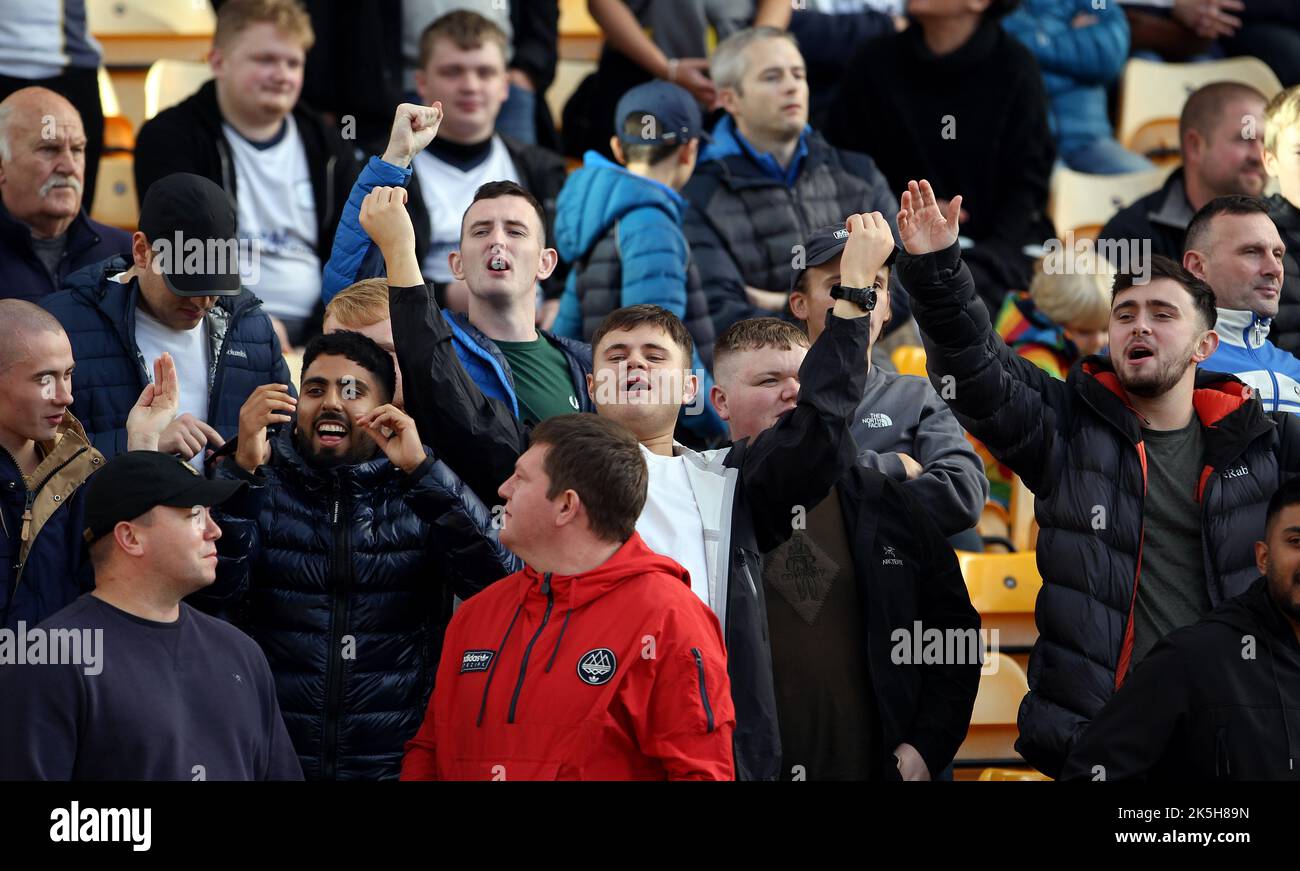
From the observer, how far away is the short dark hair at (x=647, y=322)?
4.78m

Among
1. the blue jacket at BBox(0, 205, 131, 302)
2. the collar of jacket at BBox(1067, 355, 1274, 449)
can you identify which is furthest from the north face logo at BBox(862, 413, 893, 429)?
the blue jacket at BBox(0, 205, 131, 302)

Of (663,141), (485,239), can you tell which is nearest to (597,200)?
(663,141)

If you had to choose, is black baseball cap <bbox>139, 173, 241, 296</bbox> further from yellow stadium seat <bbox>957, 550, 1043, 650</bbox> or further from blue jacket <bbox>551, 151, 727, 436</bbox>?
yellow stadium seat <bbox>957, 550, 1043, 650</bbox>

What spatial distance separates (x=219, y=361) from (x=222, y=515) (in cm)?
93

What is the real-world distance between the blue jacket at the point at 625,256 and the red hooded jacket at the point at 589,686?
221 cm

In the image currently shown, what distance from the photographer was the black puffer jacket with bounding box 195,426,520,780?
4523 millimetres

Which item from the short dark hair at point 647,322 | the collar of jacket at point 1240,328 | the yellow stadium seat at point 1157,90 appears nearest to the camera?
the short dark hair at point 647,322

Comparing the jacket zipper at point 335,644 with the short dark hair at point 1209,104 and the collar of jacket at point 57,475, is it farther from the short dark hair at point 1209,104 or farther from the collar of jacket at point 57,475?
the short dark hair at point 1209,104

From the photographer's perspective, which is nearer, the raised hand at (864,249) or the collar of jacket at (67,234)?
the raised hand at (864,249)

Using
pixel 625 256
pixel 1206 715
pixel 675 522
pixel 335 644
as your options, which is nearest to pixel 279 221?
pixel 625 256

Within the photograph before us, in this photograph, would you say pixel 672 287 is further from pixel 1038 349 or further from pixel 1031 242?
pixel 1031 242

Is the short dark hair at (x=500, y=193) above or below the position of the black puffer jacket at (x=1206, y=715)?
above

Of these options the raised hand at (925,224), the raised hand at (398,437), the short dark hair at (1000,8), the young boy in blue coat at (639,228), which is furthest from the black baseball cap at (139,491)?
the short dark hair at (1000,8)
